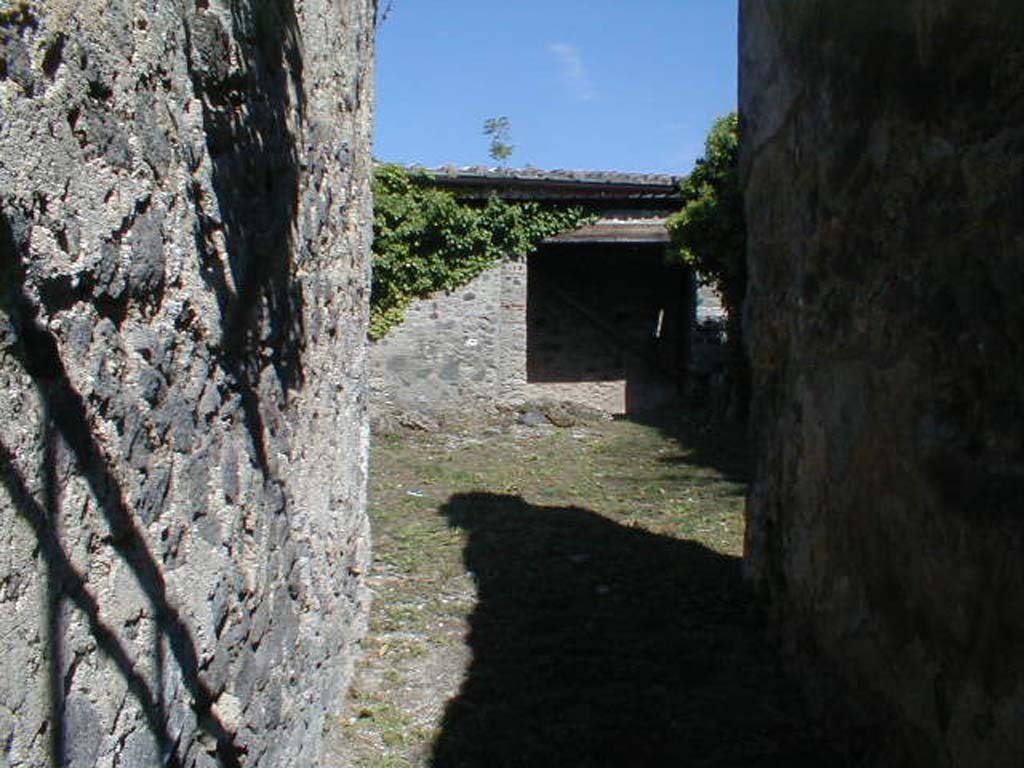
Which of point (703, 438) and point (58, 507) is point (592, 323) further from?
point (58, 507)

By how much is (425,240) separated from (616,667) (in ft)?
29.7

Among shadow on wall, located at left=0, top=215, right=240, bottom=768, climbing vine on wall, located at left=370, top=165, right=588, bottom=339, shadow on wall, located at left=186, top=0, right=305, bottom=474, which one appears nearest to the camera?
shadow on wall, located at left=0, top=215, right=240, bottom=768

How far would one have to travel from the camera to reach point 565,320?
49.5 ft

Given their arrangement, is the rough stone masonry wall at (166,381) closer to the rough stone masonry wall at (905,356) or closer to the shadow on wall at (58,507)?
the shadow on wall at (58,507)

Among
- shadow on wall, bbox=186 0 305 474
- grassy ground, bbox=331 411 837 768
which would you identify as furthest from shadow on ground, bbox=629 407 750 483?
shadow on wall, bbox=186 0 305 474

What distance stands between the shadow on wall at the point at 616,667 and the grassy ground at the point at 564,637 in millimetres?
10

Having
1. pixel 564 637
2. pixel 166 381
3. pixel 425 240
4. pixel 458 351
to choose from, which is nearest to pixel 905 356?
pixel 166 381

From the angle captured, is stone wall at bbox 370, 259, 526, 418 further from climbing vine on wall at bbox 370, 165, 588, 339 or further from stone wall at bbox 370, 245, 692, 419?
climbing vine on wall at bbox 370, 165, 588, 339

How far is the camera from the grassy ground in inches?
160

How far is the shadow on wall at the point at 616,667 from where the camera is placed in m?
4.00

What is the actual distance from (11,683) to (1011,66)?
8.32ft

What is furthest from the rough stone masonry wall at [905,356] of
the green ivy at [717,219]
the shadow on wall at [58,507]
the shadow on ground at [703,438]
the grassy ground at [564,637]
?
the green ivy at [717,219]

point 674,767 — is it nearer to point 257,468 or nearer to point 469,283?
point 257,468

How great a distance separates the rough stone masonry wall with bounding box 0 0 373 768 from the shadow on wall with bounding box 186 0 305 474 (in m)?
0.01
